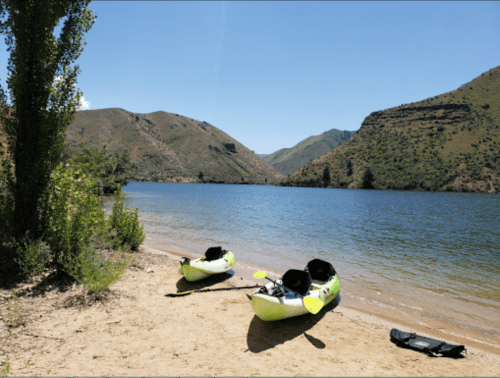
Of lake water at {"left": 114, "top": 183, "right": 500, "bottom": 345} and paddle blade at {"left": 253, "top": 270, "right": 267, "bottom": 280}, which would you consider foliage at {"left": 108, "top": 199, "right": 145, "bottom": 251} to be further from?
paddle blade at {"left": 253, "top": 270, "right": 267, "bottom": 280}

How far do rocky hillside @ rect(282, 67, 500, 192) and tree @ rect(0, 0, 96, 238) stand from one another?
11475cm

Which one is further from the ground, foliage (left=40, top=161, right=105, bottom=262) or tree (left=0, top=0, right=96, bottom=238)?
tree (left=0, top=0, right=96, bottom=238)

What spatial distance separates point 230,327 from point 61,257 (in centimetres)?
523

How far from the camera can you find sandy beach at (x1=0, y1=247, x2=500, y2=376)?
16.1 ft

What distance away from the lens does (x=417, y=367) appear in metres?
5.52

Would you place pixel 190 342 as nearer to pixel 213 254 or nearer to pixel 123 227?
pixel 213 254

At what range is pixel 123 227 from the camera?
11828 mm

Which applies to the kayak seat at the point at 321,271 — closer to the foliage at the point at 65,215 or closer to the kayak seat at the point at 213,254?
the kayak seat at the point at 213,254

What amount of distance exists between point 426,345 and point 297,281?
3415mm

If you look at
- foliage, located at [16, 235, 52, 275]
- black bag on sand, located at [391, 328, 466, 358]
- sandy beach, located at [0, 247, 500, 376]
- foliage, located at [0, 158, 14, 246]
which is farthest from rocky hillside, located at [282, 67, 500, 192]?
foliage, located at [0, 158, 14, 246]

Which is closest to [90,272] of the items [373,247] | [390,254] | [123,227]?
[123,227]

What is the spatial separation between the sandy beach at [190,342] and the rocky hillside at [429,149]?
365ft

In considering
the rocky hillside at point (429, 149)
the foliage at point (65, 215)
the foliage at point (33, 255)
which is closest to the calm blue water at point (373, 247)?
the foliage at point (65, 215)

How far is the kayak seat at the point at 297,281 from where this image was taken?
8.18 metres
